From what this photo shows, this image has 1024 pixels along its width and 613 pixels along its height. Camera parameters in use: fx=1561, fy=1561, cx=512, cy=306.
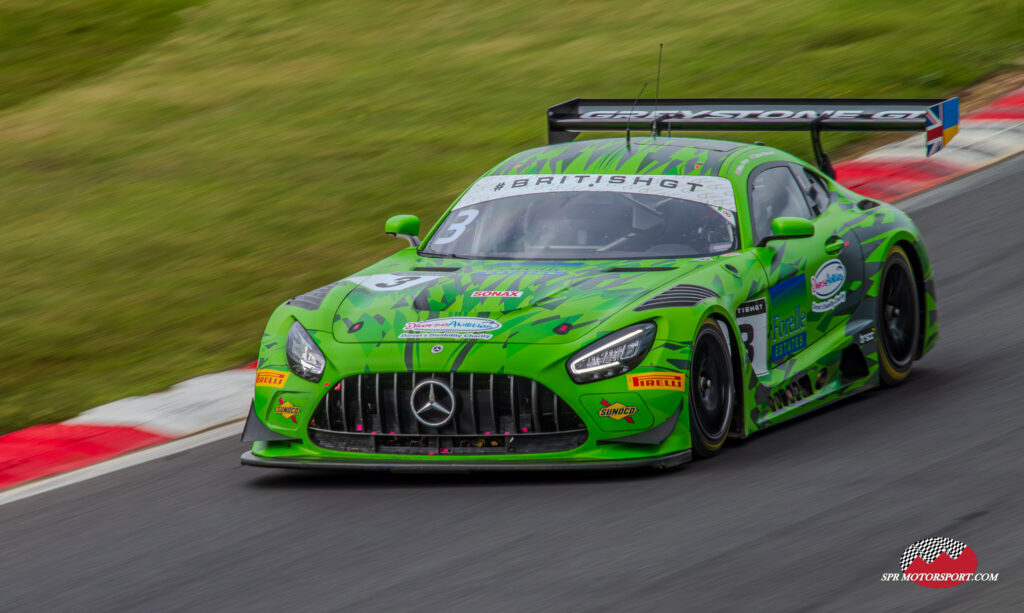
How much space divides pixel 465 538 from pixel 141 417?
336cm

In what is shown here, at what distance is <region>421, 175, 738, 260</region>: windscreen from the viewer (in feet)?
24.8

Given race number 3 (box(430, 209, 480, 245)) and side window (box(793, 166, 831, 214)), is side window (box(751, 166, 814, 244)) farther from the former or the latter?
race number 3 (box(430, 209, 480, 245))

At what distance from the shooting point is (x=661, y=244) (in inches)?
297

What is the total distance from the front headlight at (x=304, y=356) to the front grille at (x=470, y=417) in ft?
0.55

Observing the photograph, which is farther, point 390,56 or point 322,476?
point 390,56

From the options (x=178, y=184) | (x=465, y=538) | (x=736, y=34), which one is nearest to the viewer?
(x=465, y=538)

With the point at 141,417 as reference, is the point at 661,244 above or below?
above

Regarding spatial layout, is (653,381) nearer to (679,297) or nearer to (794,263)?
(679,297)

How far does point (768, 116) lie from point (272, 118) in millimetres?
9486

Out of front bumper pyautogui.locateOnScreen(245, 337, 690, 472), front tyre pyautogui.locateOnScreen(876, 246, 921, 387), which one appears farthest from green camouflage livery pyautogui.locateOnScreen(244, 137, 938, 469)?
front tyre pyautogui.locateOnScreen(876, 246, 921, 387)

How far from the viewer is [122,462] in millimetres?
7902

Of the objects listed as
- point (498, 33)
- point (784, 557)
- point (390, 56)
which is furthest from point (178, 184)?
point (784, 557)

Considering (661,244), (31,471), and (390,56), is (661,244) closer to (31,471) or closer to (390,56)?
Answer: (31,471)

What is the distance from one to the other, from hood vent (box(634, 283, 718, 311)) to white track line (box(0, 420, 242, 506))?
2.66m
